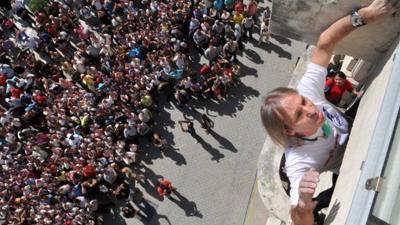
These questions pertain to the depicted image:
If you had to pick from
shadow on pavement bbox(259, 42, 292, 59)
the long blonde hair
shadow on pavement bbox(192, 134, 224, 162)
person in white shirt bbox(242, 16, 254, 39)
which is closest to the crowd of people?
person in white shirt bbox(242, 16, 254, 39)

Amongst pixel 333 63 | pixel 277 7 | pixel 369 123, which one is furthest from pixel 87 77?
pixel 369 123

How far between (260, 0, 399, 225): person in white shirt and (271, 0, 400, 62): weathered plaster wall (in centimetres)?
21

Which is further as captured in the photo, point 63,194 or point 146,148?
point 146,148

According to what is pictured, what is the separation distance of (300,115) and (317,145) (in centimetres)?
87

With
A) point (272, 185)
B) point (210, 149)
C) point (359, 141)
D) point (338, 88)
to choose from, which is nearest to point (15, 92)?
point (210, 149)

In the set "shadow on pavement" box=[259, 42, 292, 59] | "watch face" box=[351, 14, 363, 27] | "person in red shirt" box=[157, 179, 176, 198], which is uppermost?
"shadow on pavement" box=[259, 42, 292, 59]

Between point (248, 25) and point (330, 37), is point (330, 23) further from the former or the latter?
point (248, 25)

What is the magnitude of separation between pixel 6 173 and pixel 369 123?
17.1 m

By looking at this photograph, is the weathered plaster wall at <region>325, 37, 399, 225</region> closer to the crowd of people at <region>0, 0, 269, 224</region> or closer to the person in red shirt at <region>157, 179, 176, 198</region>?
the person in red shirt at <region>157, 179, 176, 198</region>

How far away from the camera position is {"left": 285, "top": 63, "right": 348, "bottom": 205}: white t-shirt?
6.26 m

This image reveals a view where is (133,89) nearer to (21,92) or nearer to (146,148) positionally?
(146,148)

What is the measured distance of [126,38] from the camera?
21.5 meters

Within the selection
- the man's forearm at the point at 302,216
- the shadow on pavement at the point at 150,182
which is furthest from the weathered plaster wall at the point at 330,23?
the shadow on pavement at the point at 150,182

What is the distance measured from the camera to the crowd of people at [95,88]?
18.6 m
